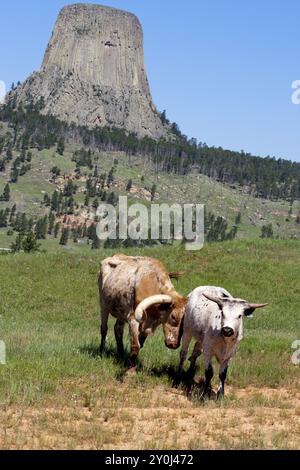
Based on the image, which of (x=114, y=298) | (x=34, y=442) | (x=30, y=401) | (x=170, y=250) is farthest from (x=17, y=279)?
(x=34, y=442)

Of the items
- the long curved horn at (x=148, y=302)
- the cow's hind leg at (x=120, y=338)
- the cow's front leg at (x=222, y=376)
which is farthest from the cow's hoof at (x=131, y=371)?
the cow's front leg at (x=222, y=376)

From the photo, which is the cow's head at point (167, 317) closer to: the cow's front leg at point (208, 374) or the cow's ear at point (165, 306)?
the cow's ear at point (165, 306)

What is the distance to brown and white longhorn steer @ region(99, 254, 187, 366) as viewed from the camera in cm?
1336

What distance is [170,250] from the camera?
38031 millimetres

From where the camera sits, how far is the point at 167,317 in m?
13.6

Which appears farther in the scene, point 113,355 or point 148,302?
point 113,355

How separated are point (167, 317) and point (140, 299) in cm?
83

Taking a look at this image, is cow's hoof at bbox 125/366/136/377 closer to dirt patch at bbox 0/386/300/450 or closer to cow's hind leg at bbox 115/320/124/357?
dirt patch at bbox 0/386/300/450

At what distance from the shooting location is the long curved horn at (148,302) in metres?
12.6

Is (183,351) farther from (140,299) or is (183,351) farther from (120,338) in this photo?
(120,338)

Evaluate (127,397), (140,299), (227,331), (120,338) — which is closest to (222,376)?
(227,331)

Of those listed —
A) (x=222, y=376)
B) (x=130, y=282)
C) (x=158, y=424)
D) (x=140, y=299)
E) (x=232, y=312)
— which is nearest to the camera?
(x=158, y=424)
